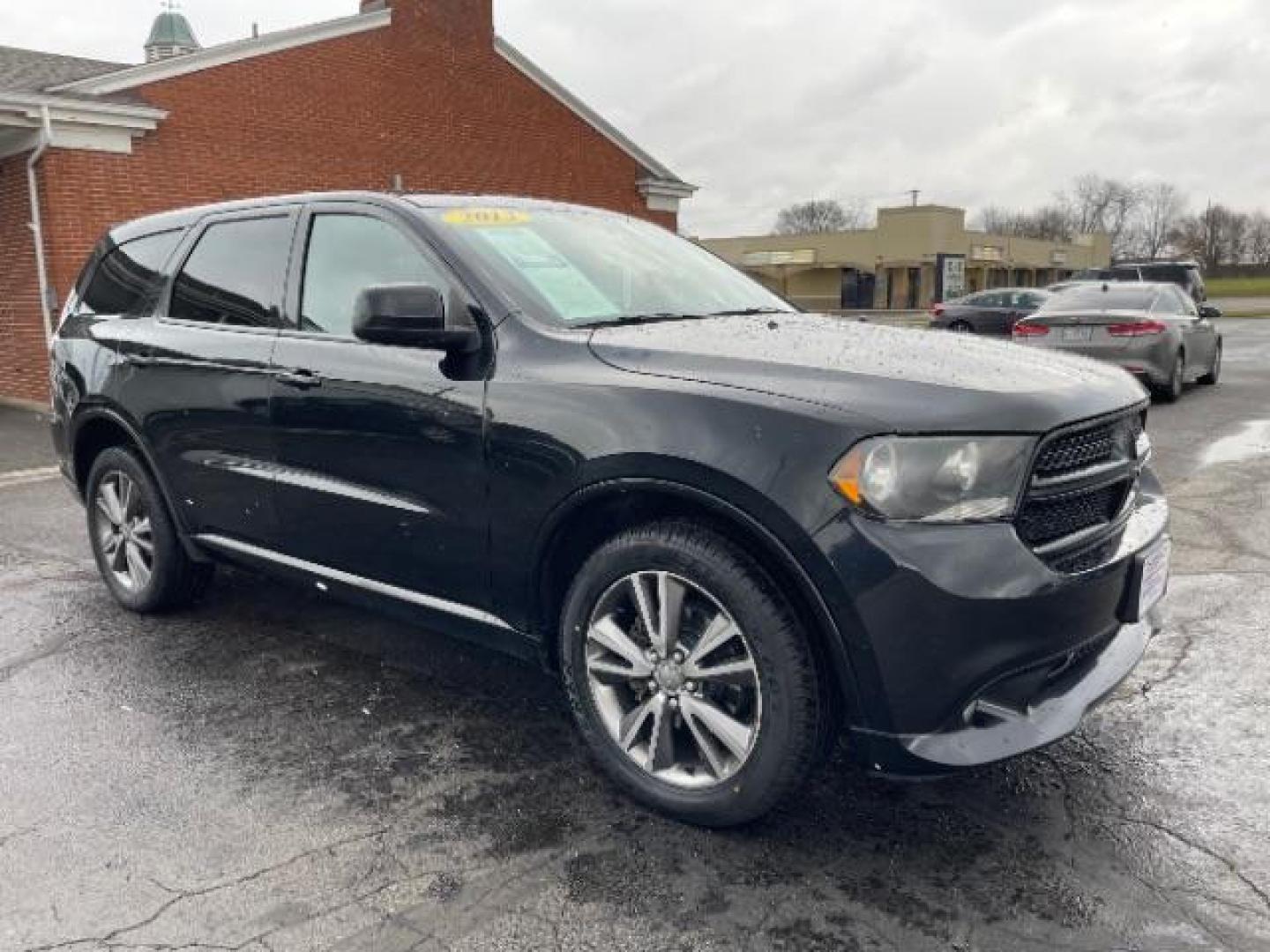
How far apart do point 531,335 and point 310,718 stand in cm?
158

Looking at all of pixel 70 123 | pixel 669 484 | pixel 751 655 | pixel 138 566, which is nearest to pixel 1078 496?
pixel 751 655

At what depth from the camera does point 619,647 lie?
280 cm

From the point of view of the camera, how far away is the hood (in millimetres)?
2404

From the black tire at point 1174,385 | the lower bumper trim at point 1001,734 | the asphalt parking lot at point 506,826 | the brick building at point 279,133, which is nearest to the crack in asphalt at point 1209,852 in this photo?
the asphalt parking lot at point 506,826

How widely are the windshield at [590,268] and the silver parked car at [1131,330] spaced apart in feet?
24.8

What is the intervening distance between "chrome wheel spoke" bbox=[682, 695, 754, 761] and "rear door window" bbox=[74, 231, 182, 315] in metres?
3.12

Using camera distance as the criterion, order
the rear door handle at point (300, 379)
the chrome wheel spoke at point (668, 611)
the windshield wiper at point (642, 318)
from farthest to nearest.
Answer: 1. the rear door handle at point (300, 379)
2. the windshield wiper at point (642, 318)
3. the chrome wheel spoke at point (668, 611)

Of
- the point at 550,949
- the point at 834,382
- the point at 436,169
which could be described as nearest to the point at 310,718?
the point at 550,949

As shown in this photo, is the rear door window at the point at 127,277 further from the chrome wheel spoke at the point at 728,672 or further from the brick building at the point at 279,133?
the brick building at the point at 279,133

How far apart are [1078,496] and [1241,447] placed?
713 cm

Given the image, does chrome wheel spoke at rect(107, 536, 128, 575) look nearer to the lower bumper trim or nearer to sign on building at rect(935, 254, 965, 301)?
the lower bumper trim

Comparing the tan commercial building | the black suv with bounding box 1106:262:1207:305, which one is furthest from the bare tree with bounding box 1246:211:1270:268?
the black suv with bounding box 1106:262:1207:305

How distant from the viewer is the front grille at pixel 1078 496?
244cm

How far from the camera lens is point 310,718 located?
11.5 feet
